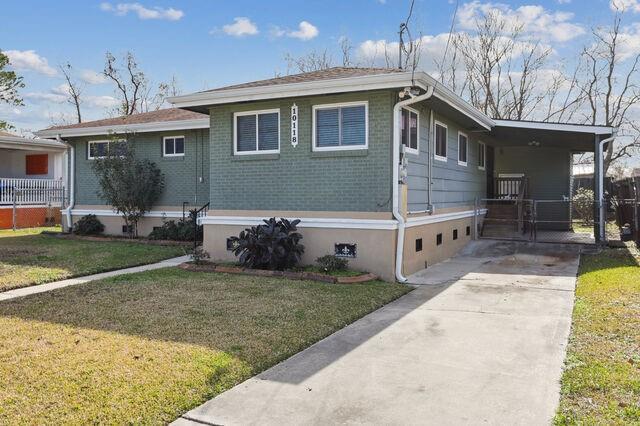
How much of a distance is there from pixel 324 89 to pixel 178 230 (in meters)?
6.92

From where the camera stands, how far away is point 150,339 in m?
5.35

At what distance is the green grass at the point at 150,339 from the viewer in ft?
12.6

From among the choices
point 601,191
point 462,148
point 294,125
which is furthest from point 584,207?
point 294,125

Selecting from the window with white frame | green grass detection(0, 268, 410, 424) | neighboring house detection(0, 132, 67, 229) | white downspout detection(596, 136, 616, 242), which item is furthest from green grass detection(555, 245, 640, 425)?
neighboring house detection(0, 132, 67, 229)

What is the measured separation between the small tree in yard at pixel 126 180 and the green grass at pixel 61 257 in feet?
3.73

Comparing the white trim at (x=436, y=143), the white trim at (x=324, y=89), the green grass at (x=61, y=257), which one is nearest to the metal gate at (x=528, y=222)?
the white trim at (x=436, y=143)

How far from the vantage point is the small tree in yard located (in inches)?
576

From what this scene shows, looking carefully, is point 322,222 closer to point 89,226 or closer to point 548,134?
point 548,134

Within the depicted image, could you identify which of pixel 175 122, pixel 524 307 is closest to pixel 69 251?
pixel 175 122

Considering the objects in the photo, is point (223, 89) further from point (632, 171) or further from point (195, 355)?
point (632, 171)

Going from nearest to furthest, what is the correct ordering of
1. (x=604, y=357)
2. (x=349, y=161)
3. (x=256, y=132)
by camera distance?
(x=604, y=357), (x=349, y=161), (x=256, y=132)

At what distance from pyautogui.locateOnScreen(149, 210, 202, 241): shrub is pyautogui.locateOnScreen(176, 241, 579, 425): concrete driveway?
7.88 meters

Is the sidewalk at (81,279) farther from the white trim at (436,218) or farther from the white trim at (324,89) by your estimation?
the white trim at (436,218)

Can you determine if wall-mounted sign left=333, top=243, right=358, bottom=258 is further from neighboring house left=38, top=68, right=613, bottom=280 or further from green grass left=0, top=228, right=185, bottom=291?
green grass left=0, top=228, right=185, bottom=291
